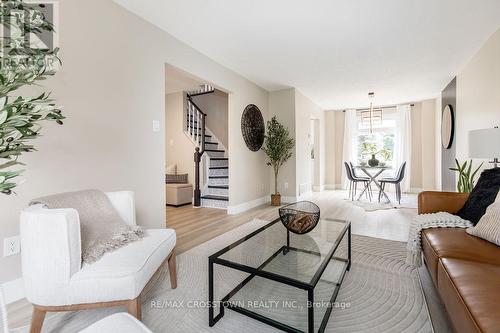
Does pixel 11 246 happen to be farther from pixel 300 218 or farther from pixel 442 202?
pixel 442 202

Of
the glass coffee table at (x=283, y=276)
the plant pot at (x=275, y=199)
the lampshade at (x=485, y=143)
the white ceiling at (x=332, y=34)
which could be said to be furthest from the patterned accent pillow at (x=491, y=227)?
the plant pot at (x=275, y=199)

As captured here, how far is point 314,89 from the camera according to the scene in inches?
201

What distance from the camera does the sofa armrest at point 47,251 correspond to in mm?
1120

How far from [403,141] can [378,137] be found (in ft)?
2.22

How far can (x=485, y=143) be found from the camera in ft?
7.05

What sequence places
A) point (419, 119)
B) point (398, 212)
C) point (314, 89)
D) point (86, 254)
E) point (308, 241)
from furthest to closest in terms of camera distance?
point (419, 119)
point (314, 89)
point (398, 212)
point (308, 241)
point (86, 254)

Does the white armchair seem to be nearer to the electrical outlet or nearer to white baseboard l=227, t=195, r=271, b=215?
the electrical outlet

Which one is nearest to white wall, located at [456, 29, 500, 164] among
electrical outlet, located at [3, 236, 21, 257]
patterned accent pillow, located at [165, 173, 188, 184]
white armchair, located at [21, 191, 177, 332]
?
white armchair, located at [21, 191, 177, 332]

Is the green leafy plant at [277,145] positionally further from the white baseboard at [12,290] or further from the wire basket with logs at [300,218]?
the white baseboard at [12,290]

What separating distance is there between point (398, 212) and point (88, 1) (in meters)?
5.21

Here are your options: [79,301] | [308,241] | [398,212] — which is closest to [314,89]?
[398,212]

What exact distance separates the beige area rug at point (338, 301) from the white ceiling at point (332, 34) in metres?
2.33

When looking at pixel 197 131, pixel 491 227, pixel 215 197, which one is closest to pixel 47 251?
pixel 491 227

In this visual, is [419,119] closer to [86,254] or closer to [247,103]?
[247,103]
